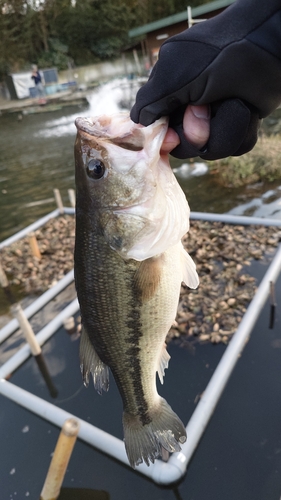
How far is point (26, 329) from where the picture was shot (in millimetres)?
3516

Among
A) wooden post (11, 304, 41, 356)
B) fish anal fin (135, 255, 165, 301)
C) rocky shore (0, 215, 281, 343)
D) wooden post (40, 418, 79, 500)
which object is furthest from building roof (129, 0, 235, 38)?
wooden post (40, 418, 79, 500)

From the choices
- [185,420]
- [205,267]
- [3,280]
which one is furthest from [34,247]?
[185,420]

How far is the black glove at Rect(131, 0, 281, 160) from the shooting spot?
971mm

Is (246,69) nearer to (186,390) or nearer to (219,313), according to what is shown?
(186,390)

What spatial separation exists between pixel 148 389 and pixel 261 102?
131cm

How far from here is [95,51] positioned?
4031cm

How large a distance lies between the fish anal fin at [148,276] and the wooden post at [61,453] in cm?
115

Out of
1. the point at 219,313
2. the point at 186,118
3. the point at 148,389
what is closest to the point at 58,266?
the point at 219,313

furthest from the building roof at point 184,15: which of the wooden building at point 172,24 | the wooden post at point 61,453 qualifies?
the wooden post at point 61,453

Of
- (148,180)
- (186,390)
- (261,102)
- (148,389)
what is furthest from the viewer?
(186,390)

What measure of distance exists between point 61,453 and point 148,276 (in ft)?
4.63

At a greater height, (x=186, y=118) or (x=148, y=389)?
(x=186, y=118)

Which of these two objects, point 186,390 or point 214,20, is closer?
point 214,20

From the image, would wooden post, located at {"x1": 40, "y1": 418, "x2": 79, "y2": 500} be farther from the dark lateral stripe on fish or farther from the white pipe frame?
the dark lateral stripe on fish
